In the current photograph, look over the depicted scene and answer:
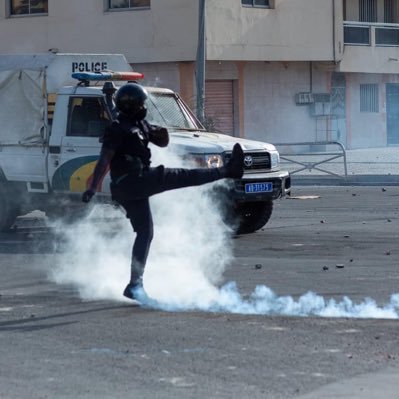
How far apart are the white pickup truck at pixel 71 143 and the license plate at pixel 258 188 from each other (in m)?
0.01

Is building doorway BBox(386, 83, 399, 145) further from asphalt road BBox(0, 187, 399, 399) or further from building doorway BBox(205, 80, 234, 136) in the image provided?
asphalt road BBox(0, 187, 399, 399)

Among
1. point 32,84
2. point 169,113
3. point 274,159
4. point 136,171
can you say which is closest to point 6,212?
point 32,84

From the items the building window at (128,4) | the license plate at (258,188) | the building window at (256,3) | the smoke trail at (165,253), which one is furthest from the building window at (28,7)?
the smoke trail at (165,253)

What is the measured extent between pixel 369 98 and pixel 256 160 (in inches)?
1287

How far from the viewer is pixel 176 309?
376 inches

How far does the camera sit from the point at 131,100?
9.57 m

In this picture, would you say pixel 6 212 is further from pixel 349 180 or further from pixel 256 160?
pixel 349 180

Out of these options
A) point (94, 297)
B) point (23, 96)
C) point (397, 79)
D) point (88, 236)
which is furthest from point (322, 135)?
point (94, 297)

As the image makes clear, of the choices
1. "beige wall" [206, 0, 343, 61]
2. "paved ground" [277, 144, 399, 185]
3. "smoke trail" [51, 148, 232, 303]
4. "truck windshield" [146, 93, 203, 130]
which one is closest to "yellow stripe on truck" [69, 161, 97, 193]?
"smoke trail" [51, 148, 232, 303]

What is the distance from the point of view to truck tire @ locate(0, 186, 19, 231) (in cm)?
1630

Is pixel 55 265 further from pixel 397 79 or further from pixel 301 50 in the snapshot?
pixel 397 79

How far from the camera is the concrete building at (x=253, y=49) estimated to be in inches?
1457

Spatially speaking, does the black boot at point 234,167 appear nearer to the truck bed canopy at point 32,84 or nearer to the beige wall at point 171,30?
the truck bed canopy at point 32,84

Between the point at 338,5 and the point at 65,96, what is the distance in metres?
27.3
